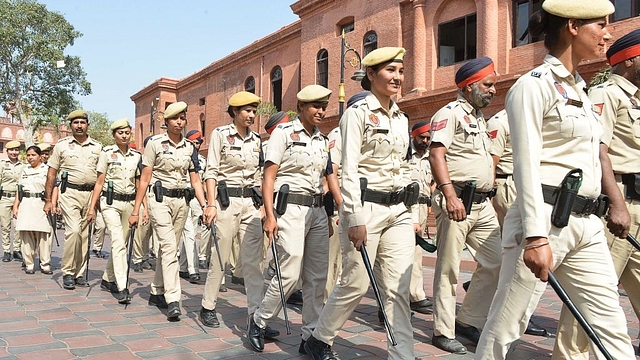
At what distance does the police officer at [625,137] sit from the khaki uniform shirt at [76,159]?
617cm

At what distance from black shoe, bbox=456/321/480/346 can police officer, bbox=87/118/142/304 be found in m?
3.86

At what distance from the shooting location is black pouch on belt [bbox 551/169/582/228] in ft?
8.76

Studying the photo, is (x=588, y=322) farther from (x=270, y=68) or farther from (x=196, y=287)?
(x=270, y=68)

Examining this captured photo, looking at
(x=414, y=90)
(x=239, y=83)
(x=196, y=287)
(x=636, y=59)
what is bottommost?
(x=196, y=287)

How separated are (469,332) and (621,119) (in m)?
2.03

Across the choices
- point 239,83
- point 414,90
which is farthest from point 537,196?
point 239,83

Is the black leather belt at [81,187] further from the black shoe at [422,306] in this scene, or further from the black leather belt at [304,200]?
the black shoe at [422,306]

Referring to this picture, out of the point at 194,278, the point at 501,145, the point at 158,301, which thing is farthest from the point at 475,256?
the point at 194,278

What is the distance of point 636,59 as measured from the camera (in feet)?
13.4

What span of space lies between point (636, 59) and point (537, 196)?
2076 mm

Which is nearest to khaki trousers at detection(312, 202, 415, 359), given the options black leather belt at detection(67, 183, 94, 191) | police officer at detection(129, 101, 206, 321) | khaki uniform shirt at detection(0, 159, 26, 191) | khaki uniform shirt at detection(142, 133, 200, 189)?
police officer at detection(129, 101, 206, 321)

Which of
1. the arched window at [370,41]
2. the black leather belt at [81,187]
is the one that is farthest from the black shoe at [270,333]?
the arched window at [370,41]

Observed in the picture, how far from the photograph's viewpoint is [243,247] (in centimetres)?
530

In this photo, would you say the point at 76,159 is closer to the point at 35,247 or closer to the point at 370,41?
the point at 35,247
